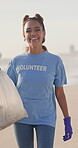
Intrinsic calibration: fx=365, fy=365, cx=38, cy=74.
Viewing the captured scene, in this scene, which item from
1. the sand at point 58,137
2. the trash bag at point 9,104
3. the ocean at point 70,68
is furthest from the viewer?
the ocean at point 70,68

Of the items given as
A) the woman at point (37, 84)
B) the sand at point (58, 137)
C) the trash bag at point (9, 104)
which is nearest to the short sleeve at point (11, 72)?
the woman at point (37, 84)

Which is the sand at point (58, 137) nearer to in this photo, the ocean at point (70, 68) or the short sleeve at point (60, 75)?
the short sleeve at point (60, 75)

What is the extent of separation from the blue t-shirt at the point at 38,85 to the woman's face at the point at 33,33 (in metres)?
0.10

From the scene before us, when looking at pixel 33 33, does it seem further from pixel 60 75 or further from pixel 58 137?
pixel 58 137

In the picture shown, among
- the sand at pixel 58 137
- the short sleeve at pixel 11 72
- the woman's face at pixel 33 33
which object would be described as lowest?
the sand at pixel 58 137

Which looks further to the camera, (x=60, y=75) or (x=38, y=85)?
(x=60, y=75)

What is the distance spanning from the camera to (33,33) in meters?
2.56

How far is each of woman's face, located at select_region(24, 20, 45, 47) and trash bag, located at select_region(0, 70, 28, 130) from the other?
1.02 ft

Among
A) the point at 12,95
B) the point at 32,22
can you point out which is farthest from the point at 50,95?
the point at 32,22

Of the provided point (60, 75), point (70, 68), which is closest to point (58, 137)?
point (60, 75)

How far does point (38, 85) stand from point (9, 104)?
257 mm

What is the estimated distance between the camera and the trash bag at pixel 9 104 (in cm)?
238

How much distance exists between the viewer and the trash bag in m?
2.38

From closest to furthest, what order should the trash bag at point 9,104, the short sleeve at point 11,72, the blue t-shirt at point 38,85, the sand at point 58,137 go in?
the trash bag at point 9,104, the blue t-shirt at point 38,85, the short sleeve at point 11,72, the sand at point 58,137
